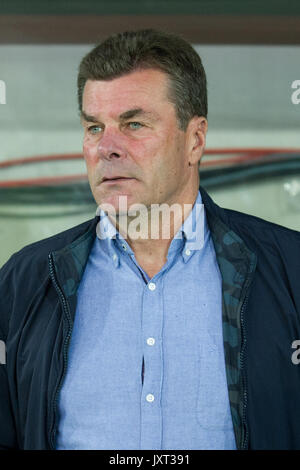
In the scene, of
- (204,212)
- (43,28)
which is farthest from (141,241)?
(43,28)

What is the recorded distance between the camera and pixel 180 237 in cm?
186

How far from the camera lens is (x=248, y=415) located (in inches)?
63.7

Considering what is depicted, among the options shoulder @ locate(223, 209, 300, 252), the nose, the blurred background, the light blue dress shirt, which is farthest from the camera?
the blurred background

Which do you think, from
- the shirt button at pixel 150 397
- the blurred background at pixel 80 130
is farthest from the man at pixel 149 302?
the blurred background at pixel 80 130

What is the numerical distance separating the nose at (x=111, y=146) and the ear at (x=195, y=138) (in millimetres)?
264

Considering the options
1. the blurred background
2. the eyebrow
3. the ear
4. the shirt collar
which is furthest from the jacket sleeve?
the blurred background

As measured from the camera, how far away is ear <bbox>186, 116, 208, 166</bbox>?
6.42ft

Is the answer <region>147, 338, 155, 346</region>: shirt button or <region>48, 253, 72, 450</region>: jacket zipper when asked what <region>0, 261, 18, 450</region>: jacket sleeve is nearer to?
<region>48, 253, 72, 450</region>: jacket zipper

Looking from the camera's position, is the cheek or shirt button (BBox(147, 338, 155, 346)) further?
the cheek

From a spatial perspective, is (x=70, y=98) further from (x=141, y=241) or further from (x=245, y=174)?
(x=141, y=241)

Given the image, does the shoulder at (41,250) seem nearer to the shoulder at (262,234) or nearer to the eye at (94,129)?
the eye at (94,129)

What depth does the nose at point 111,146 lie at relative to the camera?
1.76 metres

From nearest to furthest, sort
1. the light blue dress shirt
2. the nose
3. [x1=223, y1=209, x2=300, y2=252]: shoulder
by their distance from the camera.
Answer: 1. the light blue dress shirt
2. the nose
3. [x1=223, y1=209, x2=300, y2=252]: shoulder

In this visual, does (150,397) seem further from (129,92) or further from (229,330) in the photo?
(129,92)
